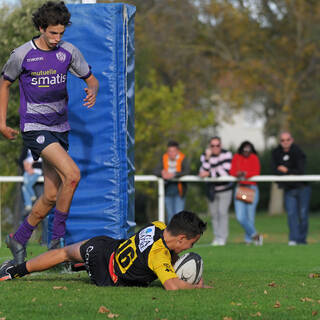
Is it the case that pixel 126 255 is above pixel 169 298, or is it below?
above

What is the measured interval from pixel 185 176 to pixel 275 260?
4206mm

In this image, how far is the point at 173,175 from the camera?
15109 mm

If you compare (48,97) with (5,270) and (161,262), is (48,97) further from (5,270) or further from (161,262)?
(161,262)

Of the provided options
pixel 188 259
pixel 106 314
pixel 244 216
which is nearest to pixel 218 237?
pixel 244 216

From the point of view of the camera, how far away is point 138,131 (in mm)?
28172

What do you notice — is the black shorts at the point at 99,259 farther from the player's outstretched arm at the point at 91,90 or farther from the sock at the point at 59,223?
the player's outstretched arm at the point at 91,90

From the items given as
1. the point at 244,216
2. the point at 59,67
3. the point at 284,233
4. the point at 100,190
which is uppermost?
the point at 59,67

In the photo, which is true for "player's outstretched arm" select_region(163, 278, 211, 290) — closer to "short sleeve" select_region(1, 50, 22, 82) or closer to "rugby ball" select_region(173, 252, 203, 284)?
→ "rugby ball" select_region(173, 252, 203, 284)

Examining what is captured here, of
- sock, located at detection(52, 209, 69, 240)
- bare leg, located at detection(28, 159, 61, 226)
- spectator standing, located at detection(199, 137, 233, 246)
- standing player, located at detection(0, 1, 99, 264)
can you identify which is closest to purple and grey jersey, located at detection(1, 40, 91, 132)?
standing player, located at detection(0, 1, 99, 264)

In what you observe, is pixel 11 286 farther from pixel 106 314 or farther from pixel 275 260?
pixel 275 260

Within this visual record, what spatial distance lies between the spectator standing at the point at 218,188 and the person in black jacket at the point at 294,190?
3.37 feet

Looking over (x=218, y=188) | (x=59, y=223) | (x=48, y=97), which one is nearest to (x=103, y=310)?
(x=59, y=223)

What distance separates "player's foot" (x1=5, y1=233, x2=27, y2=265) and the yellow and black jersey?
1.15m

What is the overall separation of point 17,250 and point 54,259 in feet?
2.34
